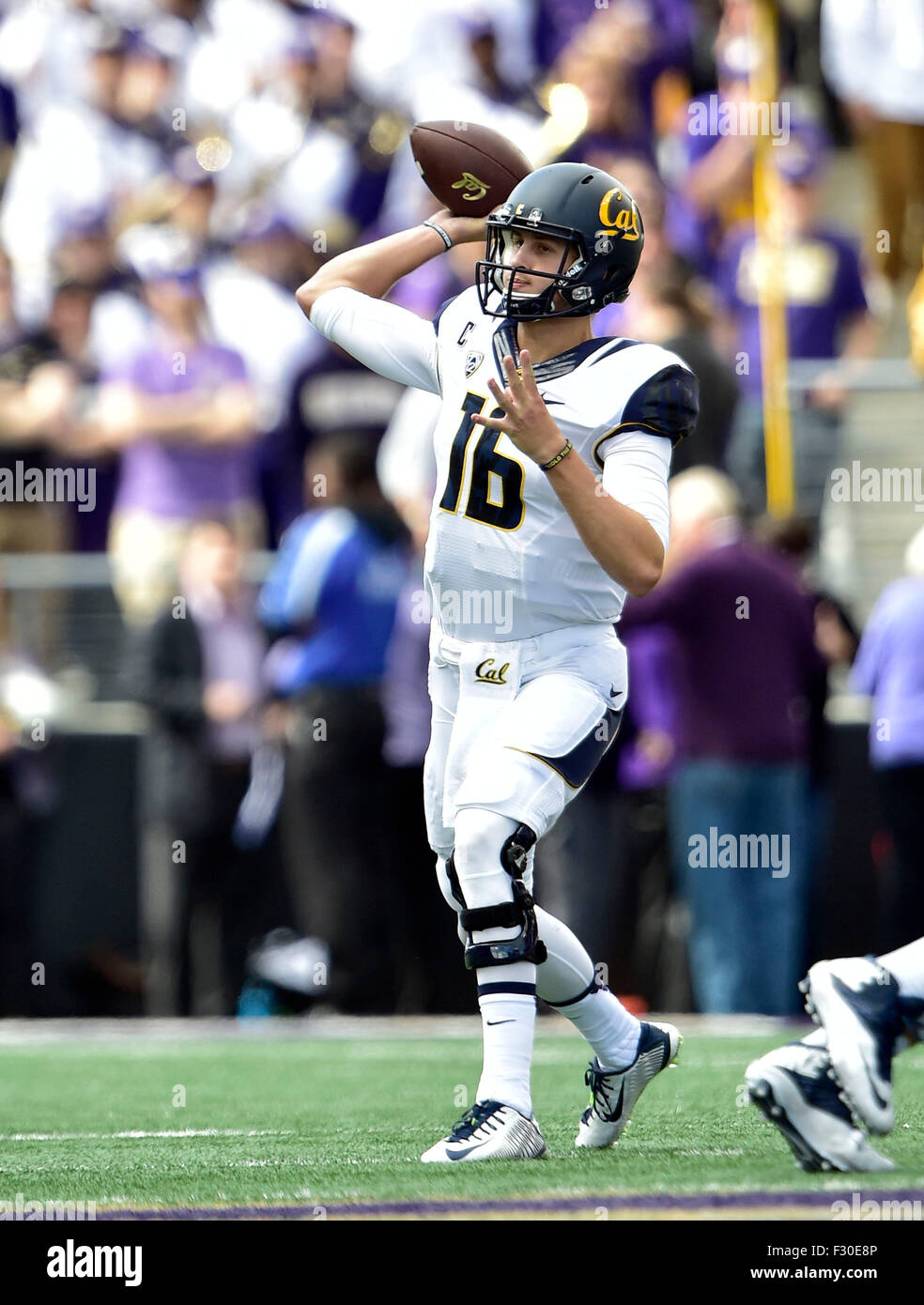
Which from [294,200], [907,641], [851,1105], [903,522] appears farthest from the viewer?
[294,200]

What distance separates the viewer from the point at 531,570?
4723mm

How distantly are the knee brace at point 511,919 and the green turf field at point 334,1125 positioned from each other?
424 millimetres

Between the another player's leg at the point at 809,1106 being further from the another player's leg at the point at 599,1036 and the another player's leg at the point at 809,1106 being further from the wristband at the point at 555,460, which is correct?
the wristband at the point at 555,460

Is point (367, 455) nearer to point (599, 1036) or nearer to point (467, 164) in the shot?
point (467, 164)

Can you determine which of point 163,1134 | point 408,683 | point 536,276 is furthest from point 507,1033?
point 408,683

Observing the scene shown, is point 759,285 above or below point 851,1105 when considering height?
above

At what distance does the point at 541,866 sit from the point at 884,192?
3.77m

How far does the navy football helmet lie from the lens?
4.72m

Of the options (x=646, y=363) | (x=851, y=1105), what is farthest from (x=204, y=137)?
(x=851, y=1105)

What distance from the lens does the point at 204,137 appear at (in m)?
12.0

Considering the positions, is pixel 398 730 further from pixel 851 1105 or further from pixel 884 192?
pixel 851 1105
